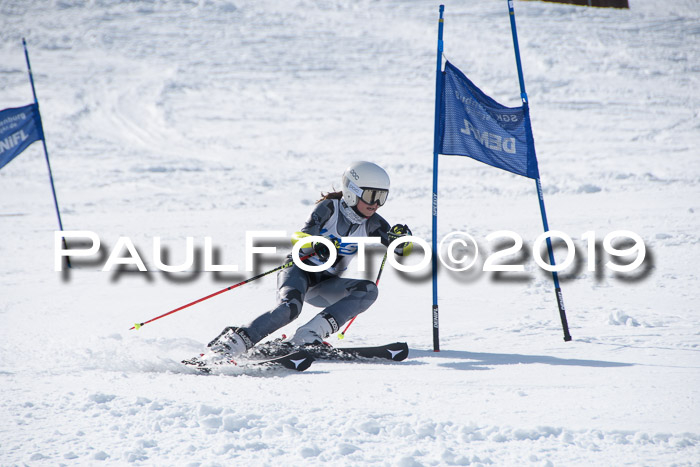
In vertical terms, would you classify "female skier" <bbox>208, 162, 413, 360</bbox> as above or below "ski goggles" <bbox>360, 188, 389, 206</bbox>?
below

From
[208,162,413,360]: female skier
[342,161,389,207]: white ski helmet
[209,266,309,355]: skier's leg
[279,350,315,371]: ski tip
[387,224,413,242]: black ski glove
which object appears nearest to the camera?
[279,350,315,371]: ski tip

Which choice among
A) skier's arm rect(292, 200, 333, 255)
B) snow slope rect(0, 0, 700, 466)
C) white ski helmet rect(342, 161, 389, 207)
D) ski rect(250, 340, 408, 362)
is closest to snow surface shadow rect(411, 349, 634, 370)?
snow slope rect(0, 0, 700, 466)

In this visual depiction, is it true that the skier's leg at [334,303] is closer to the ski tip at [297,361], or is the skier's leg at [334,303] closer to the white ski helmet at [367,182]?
the ski tip at [297,361]

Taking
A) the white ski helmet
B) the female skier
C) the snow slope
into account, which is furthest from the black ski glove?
the snow slope

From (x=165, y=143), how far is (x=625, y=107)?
48.1 ft

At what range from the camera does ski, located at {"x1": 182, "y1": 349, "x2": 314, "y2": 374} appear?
4266 millimetres

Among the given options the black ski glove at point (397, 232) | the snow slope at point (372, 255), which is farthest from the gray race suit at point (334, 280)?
the snow slope at point (372, 255)

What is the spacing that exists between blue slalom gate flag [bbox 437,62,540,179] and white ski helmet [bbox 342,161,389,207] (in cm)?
55

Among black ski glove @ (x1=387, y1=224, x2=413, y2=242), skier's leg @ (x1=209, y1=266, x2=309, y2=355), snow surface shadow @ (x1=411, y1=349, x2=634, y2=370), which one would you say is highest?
black ski glove @ (x1=387, y1=224, x2=413, y2=242)

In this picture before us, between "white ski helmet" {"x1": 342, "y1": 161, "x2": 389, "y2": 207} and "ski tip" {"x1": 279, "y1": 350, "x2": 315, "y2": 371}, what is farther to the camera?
"white ski helmet" {"x1": 342, "y1": 161, "x2": 389, "y2": 207}

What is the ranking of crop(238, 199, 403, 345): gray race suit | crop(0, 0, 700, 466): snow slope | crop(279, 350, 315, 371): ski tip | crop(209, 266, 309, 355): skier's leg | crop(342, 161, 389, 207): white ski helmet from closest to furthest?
crop(0, 0, 700, 466): snow slope
crop(279, 350, 315, 371): ski tip
crop(209, 266, 309, 355): skier's leg
crop(238, 199, 403, 345): gray race suit
crop(342, 161, 389, 207): white ski helmet

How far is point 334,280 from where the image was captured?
5488mm

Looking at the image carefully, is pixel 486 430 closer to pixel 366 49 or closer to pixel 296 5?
pixel 366 49

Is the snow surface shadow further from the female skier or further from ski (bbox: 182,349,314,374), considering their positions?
ski (bbox: 182,349,314,374)
